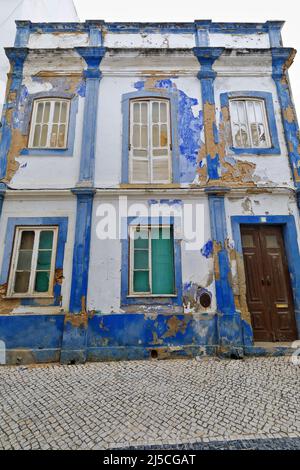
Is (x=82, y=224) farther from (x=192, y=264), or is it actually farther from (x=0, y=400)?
(x=0, y=400)

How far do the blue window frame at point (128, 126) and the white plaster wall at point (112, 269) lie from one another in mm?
1072

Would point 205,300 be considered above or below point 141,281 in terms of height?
below

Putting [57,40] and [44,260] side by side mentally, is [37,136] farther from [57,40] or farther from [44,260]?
[44,260]

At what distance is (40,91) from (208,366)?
7.78 m

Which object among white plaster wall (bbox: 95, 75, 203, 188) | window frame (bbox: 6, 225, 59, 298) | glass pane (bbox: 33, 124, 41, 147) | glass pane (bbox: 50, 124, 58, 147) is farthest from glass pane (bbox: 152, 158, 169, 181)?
glass pane (bbox: 33, 124, 41, 147)

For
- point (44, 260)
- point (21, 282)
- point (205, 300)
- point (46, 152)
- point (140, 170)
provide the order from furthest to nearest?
point (140, 170), point (46, 152), point (44, 260), point (21, 282), point (205, 300)

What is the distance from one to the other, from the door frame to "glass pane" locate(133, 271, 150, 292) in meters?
2.18

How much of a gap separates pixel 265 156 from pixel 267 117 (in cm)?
122

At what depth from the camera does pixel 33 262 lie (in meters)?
5.54

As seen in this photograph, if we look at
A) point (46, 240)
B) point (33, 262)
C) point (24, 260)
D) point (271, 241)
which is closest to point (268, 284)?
point (271, 241)

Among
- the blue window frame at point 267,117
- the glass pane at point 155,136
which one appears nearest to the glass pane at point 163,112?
the glass pane at point 155,136

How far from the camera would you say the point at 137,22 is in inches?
278

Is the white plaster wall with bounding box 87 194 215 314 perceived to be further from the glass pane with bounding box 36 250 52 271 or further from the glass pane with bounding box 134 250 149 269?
the glass pane with bounding box 36 250 52 271

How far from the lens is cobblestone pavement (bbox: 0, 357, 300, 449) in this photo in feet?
8.44
